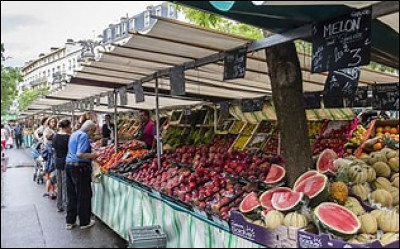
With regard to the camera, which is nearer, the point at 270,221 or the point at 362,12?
the point at 362,12

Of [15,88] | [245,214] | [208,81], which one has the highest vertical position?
[208,81]

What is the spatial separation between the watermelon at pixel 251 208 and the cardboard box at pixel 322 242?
22.6 inches

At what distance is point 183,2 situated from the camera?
3.03 m

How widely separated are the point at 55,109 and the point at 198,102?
901 cm

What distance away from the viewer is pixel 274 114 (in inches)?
347

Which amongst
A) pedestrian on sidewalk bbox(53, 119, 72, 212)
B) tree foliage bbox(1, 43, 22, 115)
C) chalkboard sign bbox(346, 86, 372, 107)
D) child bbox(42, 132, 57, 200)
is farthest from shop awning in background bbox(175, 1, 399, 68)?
child bbox(42, 132, 57, 200)

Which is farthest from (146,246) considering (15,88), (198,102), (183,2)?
(198,102)

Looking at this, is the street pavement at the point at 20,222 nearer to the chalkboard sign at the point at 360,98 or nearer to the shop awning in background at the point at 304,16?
the shop awning in background at the point at 304,16

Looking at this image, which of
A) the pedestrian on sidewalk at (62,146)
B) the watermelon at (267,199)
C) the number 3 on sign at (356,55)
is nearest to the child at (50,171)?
the pedestrian on sidewalk at (62,146)

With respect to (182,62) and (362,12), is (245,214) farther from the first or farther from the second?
(182,62)

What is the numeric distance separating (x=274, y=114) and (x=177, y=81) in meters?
3.94

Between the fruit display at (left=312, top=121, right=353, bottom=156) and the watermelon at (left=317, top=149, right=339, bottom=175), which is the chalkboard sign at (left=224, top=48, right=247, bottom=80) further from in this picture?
the fruit display at (left=312, top=121, right=353, bottom=156)

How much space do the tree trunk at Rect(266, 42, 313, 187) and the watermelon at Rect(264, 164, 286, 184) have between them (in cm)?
39

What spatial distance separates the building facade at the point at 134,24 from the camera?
3.02m
